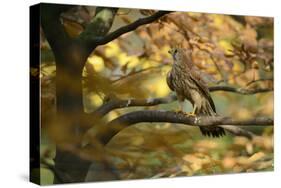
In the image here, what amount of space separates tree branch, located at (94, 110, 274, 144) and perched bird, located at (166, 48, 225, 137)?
6 centimetres

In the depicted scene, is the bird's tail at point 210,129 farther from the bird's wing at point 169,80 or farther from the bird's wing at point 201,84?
the bird's wing at point 169,80

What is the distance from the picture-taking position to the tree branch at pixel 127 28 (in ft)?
19.6

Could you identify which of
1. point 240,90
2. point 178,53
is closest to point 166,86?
point 178,53

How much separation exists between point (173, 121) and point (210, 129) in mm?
411

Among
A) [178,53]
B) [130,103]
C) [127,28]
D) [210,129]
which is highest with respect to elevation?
[127,28]

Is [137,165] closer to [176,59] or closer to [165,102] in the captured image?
[165,102]

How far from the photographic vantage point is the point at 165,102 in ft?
20.5

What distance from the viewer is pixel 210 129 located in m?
6.50

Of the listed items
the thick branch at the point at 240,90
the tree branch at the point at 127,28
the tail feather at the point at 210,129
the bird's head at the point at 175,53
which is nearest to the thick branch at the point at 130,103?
the thick branch at the point at 240,90

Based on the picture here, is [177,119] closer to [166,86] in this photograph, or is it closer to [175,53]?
[166,86]

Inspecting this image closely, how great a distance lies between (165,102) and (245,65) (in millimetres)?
961

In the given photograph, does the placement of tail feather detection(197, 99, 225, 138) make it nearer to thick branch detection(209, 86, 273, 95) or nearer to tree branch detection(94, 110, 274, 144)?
tree branch detection(94, 110, 274, 144)

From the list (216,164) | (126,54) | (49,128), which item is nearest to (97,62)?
(126,54)

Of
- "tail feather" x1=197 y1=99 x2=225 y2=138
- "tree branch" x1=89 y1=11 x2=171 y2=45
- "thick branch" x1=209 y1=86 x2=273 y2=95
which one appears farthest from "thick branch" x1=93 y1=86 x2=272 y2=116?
"tree branch" x1=89 y1=11 x2=171 y2=45
